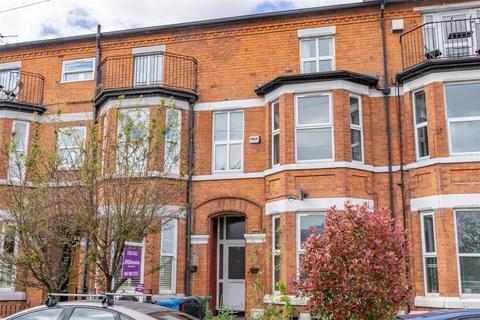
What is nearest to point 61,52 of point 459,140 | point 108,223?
point 108,223

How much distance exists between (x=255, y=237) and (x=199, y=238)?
1620mm

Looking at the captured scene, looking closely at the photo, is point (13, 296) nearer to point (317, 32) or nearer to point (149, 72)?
point (149, 72)

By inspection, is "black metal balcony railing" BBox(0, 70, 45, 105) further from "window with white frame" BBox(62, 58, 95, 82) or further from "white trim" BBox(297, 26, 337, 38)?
"white trim" BBox(297, 26, 337, 38)

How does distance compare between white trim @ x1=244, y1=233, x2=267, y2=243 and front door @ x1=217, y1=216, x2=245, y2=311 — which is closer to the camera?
white trim @ x1=244, y1=233, x2=267, y2=243

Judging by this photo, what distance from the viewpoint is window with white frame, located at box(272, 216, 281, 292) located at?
510 inches

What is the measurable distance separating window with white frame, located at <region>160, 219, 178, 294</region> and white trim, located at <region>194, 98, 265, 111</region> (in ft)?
11.5

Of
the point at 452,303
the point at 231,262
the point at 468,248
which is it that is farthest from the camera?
the point at 231,262

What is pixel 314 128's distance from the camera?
13164mm

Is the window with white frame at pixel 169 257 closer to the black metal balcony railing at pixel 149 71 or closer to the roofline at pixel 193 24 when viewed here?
the black metal balcony railing at pixel 149 71

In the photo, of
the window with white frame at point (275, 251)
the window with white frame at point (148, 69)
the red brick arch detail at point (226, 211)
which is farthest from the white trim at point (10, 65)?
the window with white frame at point (275, 251)

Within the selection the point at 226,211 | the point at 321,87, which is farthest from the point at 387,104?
the point at 226,211

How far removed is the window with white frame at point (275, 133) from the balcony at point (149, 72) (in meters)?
2.49

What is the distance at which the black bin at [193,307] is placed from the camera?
1042 cm

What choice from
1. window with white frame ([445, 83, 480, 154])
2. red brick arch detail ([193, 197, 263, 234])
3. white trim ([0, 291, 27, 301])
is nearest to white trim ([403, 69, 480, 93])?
window with white frame ([445, 83, 480, 154])
